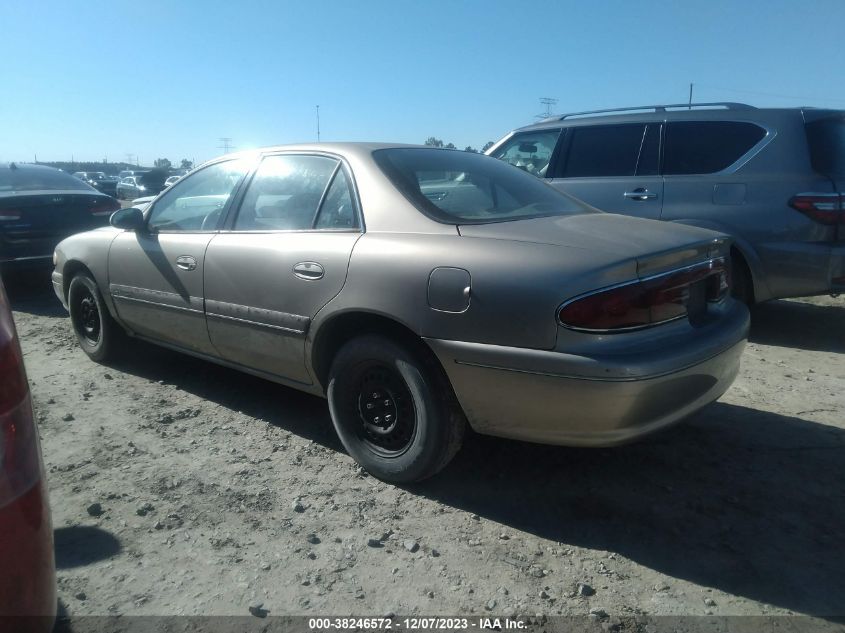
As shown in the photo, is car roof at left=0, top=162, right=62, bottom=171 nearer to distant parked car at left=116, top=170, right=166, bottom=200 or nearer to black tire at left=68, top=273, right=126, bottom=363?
black tire at left=68, top=273, right=126, bottom=363

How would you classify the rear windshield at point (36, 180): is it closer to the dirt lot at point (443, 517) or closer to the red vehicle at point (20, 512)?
the dirt lot at point (443, 517)

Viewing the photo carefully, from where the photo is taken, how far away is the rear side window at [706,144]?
5.52m

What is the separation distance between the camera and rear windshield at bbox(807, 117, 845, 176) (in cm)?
518

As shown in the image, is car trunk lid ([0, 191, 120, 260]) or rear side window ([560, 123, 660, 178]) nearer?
rear side window ([560, 123, 660, 178])

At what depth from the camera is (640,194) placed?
588 cm

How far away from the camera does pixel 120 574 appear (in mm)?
2564

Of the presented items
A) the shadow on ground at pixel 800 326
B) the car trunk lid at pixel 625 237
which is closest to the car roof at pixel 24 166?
the car trunk lid at pixel 625 237

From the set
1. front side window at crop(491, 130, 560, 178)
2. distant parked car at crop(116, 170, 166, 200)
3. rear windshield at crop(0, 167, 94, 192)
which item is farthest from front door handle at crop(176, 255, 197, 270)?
distant parked car at crop(116, 170, 166, 200)

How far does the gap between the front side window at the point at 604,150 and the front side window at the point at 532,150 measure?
0.23 m

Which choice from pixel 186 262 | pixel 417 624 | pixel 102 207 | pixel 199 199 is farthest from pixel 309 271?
pixel 102 207

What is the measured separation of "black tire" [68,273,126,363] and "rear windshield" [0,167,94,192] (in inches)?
133

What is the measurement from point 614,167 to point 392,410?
391 centimetres

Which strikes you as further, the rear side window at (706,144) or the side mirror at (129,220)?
the rear side window at (706,144)

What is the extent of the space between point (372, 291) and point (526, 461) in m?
1.20
